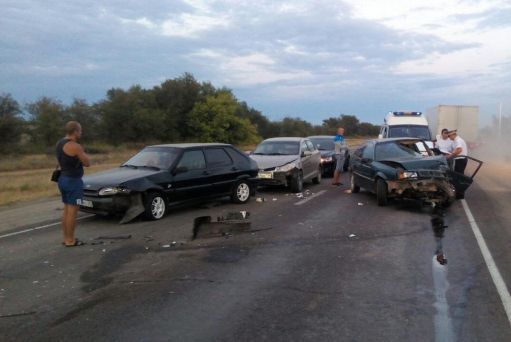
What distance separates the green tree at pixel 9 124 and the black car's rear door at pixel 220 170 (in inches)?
1616

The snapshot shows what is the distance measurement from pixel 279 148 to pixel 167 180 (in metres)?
6.01

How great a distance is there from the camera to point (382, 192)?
1134 centimetres

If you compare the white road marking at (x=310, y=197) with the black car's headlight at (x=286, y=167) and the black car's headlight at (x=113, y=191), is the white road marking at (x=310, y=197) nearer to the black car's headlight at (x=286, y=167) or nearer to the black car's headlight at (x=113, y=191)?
the black car's headlight at (x=286, y=167)

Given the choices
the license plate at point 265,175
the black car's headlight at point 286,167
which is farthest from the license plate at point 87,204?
the black car's headlight at point 286,167

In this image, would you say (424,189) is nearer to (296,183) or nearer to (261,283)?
(296,183)

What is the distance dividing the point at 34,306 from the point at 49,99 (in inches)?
2245

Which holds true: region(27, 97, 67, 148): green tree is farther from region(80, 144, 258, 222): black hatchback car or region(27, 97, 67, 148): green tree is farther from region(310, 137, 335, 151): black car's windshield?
region(80, 144, 258, 222): black hatchback car

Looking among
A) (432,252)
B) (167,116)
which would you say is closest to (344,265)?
(432,252)

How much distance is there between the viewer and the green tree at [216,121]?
60.5 metres

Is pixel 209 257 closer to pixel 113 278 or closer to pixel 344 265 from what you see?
pixel 113 278

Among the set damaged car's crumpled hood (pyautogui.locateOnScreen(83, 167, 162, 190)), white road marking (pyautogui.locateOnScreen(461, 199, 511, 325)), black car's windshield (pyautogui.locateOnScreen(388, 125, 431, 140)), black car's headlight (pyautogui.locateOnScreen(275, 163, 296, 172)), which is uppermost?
black car's windshield (pyautogui.locateOnScreen(388, 125, 431, 140))

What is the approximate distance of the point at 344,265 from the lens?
6.36 m

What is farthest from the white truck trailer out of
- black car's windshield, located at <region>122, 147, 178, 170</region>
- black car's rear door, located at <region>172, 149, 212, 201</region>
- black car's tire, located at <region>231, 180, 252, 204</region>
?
black car's windshield, located at <region>122, 147, 178, 170</region>

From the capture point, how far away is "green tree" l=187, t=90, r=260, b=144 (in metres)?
60.5
